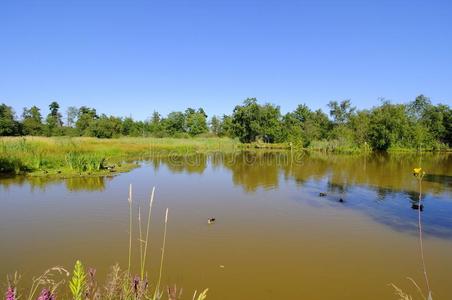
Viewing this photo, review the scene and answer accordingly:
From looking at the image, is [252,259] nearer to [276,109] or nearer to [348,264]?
[348,264]

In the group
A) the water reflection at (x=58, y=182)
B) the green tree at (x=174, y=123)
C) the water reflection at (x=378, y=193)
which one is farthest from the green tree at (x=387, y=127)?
the water reflection at (x=58, y=182)

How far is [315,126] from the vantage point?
5050 cm

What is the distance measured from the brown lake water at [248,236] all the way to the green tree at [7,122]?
30852 millimetres

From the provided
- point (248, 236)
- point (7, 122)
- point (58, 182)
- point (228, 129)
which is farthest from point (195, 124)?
point (248, 236)

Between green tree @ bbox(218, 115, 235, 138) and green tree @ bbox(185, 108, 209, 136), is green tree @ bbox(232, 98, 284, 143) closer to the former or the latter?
green tree @ bbox(218, 115, 235, 138)

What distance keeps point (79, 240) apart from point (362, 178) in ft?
44.7

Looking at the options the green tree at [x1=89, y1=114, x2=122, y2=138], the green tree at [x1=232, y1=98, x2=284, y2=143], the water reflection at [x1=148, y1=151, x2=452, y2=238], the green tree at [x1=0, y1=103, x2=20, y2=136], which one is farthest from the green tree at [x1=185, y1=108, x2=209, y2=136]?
the water reflection at [x1=148, y1=151, x2=452, y2=238]

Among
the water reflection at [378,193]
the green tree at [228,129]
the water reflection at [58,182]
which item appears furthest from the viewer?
the green tree at [228,129]

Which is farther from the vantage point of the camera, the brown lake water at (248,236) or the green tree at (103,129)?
the green tree at (103,129)

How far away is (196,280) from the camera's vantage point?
5207 mm

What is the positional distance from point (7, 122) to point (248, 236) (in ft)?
132

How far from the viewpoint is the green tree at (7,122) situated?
38750 millimetres

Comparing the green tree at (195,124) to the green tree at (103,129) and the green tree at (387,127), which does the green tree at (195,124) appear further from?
the green tree at (387,127)

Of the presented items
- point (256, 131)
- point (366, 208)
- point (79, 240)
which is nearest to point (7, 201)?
point (79, 240)
